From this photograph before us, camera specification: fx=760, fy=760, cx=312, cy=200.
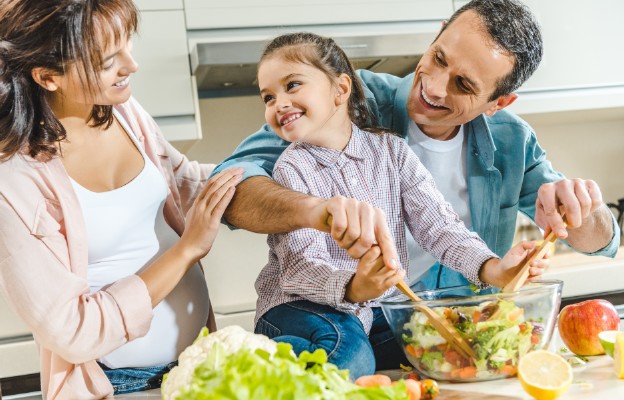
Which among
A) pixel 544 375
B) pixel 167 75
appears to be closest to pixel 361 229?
pixel 544 375

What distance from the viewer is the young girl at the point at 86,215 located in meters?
1.13

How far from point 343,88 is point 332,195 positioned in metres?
0.24

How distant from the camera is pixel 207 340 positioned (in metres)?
0.87

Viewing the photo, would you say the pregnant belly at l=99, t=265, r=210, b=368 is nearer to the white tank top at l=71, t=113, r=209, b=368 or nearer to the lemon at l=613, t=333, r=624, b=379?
the white tank top at l=71, t=113, r=209, b=368

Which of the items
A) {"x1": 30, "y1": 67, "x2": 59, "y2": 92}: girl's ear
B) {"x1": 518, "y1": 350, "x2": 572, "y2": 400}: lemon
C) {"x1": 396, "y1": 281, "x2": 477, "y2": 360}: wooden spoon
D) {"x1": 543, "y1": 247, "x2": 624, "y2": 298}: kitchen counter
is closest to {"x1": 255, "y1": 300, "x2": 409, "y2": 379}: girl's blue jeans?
{"x1": 396, "y1": 281, "x2": 477, "y2": 360}: wooden spoon

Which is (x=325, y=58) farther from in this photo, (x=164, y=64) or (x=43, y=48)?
(x=164, y=64)

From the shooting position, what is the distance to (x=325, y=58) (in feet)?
4.75

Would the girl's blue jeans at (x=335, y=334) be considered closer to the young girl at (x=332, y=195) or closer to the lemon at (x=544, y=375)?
the young girl at (x=332, y=195)

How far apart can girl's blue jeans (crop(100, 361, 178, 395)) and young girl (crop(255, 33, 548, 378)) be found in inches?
7.3

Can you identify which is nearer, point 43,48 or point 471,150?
point 43,48

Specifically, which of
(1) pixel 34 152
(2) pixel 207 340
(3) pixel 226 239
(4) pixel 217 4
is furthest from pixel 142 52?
(2) pixel 207 340

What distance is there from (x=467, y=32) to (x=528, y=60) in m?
0.14

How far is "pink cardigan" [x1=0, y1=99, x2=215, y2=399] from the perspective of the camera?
1.11 m

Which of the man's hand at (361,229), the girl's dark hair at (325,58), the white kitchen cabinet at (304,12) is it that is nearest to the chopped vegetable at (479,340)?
the man's hand at (361,229)
